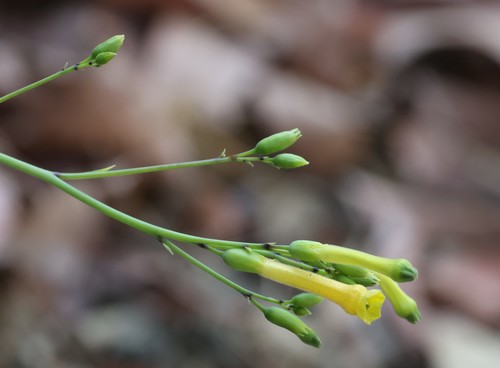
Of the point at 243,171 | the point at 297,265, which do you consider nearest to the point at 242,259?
the point at 297,265

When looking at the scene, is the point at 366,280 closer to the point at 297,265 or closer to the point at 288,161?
the point at 297,265

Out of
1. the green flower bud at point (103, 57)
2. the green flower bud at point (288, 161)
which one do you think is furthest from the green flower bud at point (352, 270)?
the green flower bud at point (103, 57)

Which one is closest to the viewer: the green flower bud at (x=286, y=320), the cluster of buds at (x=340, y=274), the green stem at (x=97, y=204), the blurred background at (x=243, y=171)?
the green stem at (x=97, y=204)

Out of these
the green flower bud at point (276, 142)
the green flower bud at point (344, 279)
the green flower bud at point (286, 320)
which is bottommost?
the green flower bud at point (286, 320)

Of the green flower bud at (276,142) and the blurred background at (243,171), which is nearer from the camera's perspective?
the green flower bud at (276,142)

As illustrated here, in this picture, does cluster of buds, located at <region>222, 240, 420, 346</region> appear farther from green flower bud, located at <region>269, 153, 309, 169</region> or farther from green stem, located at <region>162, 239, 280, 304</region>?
green flower bud, located at <region>269, 153, 309, 169</region>

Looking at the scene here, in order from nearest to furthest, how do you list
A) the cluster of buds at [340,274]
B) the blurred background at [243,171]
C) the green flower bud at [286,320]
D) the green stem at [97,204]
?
the green stem at [97,204] → the cluster of buds at [340,274] → the green flower bud at [286,320] → the blurred background at [243,171]

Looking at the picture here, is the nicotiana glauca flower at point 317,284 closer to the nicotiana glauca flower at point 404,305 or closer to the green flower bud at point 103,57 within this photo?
the nicotiana glauca flower at point 404,305

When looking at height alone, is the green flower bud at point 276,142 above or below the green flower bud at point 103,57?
below
